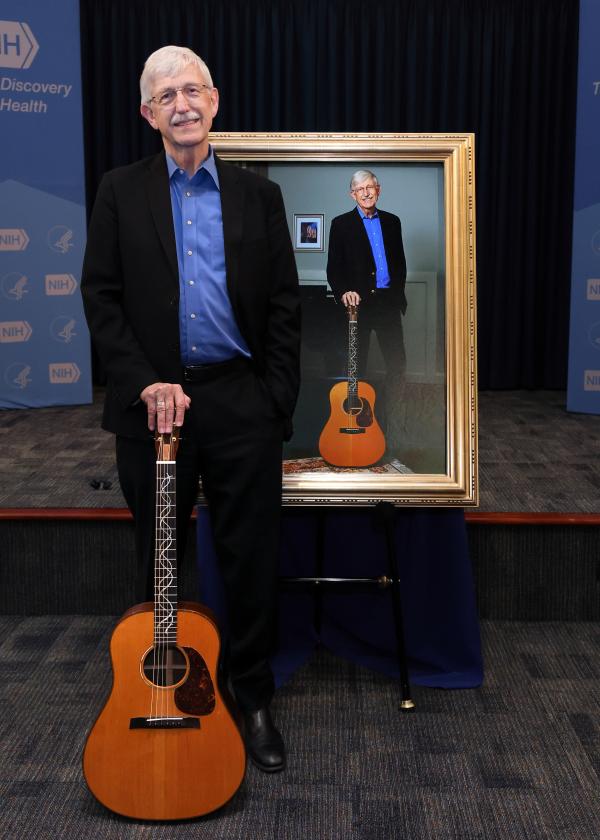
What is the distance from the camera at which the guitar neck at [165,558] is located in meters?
1.96

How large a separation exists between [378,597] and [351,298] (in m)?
0.84

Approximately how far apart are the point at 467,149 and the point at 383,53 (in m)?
3.91

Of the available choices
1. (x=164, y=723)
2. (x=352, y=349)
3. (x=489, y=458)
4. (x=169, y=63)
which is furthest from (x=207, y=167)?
(x=489, y=458)

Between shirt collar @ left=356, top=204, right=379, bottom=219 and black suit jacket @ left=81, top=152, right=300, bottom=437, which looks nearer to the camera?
black suit jacket @ left=81, top=152, right=300, bottom=437

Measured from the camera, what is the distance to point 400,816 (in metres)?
2.01

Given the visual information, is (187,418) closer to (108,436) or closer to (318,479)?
(318,479)

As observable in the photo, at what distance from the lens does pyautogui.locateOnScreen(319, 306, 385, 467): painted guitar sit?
242 cm

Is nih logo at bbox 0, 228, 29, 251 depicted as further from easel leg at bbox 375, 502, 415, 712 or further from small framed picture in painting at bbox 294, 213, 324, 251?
easel leg at bbox 375, 502, 415, 712

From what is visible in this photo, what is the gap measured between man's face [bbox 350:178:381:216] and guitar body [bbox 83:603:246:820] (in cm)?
102

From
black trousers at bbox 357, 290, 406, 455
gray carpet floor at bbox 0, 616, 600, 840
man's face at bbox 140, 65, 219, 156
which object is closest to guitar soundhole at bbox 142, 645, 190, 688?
gray carpet floor at bbox 0, 616, 600, 840

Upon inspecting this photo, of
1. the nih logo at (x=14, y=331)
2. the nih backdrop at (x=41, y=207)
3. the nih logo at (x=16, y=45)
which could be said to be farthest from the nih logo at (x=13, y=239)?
the nih logo at (x=16, y=45)

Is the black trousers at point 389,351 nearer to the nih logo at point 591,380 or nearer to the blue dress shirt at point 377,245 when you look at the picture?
the blue dress shirt at point 377,245

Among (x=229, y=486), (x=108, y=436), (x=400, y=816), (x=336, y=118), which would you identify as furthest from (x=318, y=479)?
(x=336, y=118)

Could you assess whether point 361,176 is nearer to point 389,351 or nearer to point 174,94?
point 389,351
